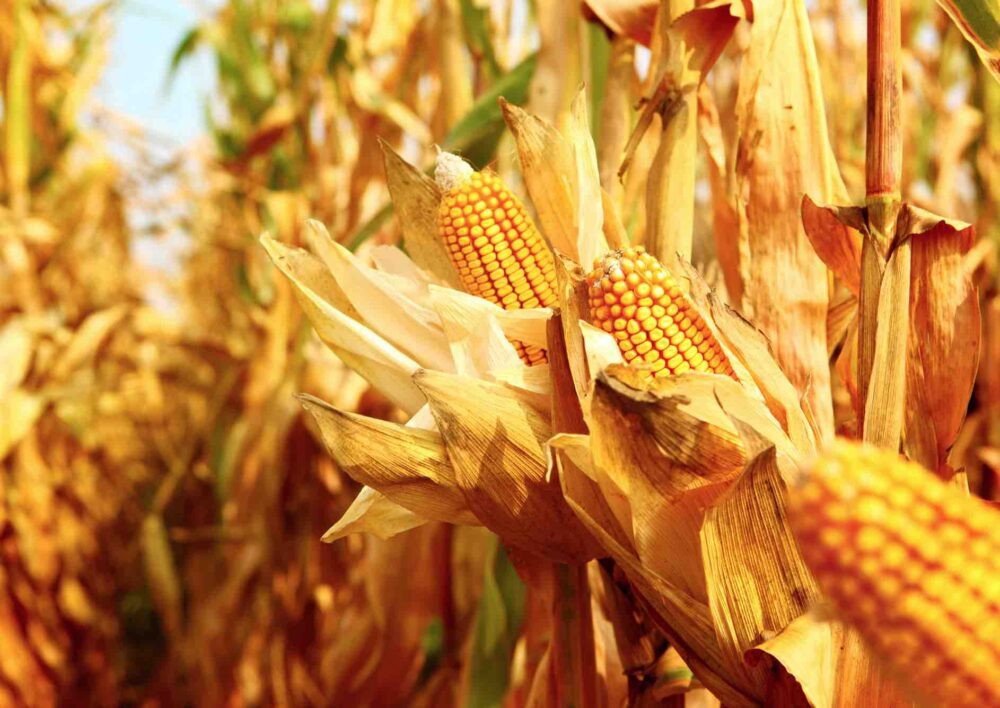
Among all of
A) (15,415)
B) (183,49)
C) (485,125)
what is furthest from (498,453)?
(183,49)

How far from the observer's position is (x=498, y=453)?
45 cm

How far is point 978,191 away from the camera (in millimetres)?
2061

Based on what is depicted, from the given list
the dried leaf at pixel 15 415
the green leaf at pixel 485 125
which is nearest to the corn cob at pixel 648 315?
the green leaf at pixel 485 125

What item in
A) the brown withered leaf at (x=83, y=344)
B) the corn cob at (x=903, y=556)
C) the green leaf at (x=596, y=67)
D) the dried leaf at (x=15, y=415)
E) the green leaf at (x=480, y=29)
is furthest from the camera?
the brown withered leaf at (x=83, y=344)

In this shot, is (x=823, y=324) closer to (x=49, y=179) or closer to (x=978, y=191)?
(x=978, y=191)

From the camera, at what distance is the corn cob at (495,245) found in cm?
50

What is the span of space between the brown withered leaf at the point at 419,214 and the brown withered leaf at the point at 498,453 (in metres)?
0.16

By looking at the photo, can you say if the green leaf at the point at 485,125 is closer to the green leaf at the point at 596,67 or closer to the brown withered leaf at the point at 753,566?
the green leaf at the point at 596,67

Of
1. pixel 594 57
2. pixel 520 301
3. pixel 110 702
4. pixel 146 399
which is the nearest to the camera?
pixel 520 301

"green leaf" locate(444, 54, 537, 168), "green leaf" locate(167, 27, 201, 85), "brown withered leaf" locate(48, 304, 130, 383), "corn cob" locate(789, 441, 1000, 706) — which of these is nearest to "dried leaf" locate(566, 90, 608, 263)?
"corn cob" locate(789, 441, 1000, 706)

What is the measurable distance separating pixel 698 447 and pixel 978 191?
197 cm

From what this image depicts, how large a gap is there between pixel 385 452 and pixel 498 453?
6 centimetres

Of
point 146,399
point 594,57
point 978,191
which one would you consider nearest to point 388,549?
point 594,57

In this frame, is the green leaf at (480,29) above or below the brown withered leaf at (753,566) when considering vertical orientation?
above
